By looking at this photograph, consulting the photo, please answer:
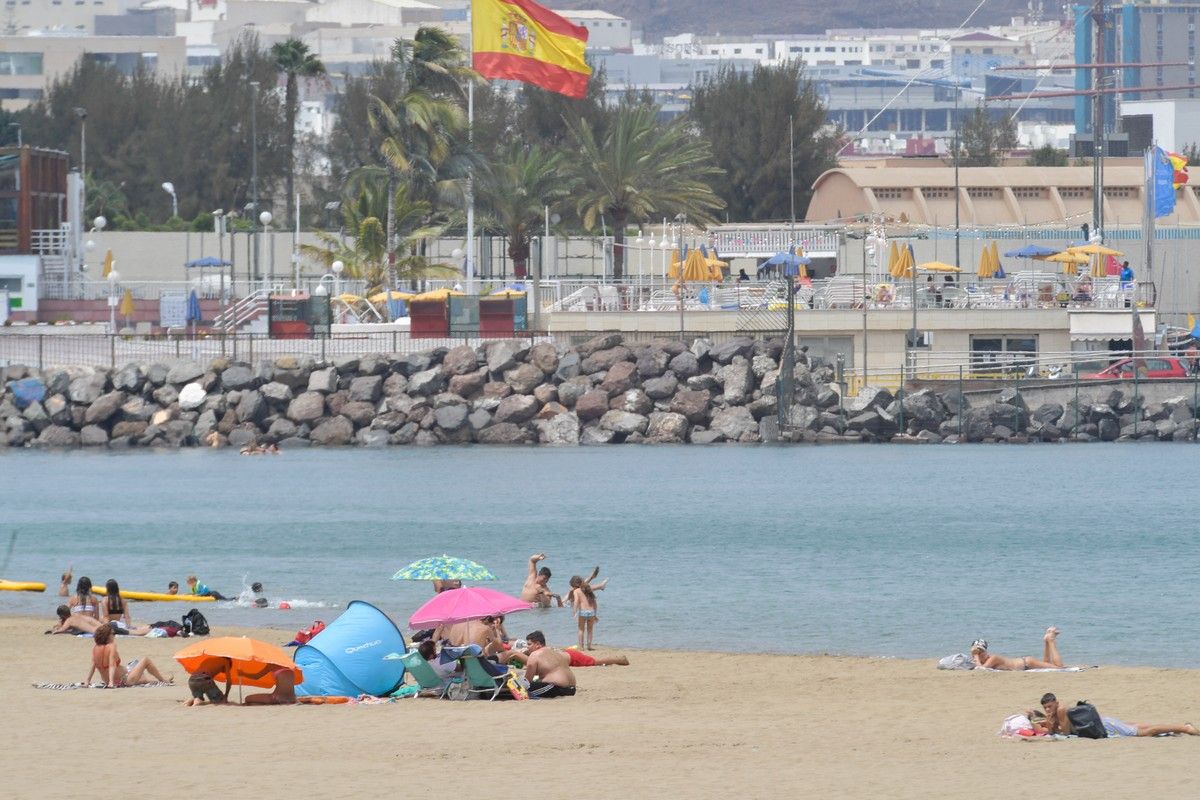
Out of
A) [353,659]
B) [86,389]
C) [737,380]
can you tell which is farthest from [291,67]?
[353,659]

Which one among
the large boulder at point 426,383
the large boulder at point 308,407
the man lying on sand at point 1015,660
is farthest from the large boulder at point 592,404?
the man lying on sand at point 1015,660

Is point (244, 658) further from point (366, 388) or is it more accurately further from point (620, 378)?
point (366, 388)

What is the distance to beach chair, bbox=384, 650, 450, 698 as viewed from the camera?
2125cm

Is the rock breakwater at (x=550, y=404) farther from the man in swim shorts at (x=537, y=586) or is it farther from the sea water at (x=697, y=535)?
the man in swim shorts at (x=537, y=586)

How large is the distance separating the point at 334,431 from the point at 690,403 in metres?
9.81

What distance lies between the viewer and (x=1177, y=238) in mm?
70562

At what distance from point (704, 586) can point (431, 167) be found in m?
33.1

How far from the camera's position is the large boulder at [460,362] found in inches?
2219

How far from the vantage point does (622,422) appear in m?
55.9

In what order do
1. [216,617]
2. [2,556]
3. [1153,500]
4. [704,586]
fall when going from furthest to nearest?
[1153,500] < [2,556] < [704,586] < [216,617]

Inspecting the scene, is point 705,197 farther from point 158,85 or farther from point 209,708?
point 209,708

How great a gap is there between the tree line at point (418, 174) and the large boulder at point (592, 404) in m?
12.2

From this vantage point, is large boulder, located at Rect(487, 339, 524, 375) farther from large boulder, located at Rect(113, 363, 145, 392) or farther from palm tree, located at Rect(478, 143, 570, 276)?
palm tree, located at Rect(478, 143, 570, 276)

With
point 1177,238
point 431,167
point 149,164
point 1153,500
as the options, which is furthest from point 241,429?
point 149,164
